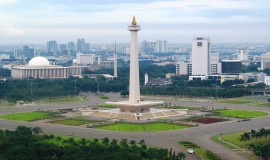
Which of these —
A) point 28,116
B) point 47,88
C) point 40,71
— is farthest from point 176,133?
point 40,71

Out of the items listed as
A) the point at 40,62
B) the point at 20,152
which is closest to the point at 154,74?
the point at 40,62

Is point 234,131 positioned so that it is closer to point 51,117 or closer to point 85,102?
point 51,117

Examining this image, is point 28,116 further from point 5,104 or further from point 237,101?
point 237,101

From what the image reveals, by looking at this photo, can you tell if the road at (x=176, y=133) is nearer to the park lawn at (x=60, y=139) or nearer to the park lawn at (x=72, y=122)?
the park lawn at (x=72, y=122)

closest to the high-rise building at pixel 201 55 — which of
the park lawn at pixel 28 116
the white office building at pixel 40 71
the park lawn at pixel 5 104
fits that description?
the white office building at pixel 40 71

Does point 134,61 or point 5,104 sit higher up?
point 134,61

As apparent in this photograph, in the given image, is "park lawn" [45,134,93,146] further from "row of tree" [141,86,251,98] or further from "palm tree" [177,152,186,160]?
"row of tree" [141,86,251,98]

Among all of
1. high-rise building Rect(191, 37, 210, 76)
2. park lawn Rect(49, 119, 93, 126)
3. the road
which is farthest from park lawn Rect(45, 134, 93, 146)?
high-rise building Rect(191, 37, 210, 76)
